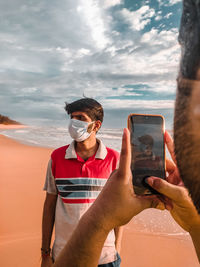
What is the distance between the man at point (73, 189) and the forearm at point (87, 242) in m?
1.13

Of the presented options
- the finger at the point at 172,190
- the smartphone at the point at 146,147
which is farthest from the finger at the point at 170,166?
the finger at the point at 172,190

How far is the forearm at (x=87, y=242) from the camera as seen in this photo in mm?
1004

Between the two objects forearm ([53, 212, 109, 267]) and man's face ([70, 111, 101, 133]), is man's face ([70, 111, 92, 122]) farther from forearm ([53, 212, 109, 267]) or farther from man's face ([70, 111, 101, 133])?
forearm ([53, 212, 109, 267])

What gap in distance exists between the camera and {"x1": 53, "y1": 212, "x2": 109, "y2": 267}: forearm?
39.5 inches

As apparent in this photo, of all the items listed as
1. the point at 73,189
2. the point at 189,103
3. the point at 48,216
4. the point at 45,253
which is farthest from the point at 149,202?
the point at 45,253

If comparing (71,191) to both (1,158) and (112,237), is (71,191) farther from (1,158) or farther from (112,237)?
(1,158)

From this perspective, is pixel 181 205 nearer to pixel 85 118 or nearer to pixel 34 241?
pixel 85 118

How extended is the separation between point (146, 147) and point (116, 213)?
50cm

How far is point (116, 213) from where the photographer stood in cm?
100

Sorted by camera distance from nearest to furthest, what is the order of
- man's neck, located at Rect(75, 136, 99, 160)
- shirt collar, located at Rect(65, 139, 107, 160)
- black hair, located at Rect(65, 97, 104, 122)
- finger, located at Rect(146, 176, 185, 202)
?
finger, located at Rect(146, 176, 185, 202) < shirt collar, located at Rect(65, 139, 107, 160) < man's neck, located at Rect(75, 136, 99, 160) < black hair, located at Rect(65, 97, 104, 122)

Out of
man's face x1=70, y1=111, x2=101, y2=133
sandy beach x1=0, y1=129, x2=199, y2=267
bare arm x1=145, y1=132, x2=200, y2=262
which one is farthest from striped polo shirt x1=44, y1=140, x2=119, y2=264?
sandy beach x1=0, y1=129, x2=199, y2=267

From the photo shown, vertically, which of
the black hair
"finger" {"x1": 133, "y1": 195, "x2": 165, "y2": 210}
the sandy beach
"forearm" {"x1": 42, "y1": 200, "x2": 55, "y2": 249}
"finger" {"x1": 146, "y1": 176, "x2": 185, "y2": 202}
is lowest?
the sandy beach

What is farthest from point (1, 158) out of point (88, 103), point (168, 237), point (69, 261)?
point (69, 261)

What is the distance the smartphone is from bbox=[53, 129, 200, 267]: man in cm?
12
